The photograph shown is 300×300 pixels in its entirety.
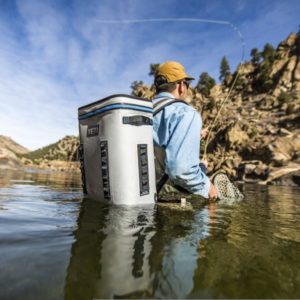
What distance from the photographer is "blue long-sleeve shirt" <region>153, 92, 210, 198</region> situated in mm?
3996

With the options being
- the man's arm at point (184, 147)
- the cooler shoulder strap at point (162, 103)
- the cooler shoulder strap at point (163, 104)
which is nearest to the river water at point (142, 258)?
the man's arm at point (184, 147)

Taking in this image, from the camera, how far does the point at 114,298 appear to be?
1.43m

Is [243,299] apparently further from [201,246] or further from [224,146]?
[224,146]

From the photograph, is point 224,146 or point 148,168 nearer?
point 148,168

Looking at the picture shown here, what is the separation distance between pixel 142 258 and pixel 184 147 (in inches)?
86.3

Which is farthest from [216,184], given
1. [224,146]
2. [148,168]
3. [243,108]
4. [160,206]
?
[243,108]

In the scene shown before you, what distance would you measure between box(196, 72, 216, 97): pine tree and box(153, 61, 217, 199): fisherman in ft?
299

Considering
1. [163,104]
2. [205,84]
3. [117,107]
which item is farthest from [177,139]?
[205,84]

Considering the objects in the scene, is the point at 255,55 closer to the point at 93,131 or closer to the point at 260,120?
the point at 260,120

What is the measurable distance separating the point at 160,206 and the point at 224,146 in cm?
5079

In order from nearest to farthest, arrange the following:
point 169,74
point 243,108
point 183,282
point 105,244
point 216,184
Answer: point 183,282
point 105,244
point 169,74
point 216,184
point 243,108

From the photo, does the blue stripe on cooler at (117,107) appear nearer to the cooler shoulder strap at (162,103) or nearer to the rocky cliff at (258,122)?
the cooler shoulder strap at (162,103)

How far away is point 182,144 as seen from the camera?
3986mm

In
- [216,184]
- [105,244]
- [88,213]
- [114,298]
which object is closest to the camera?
[114,298]
